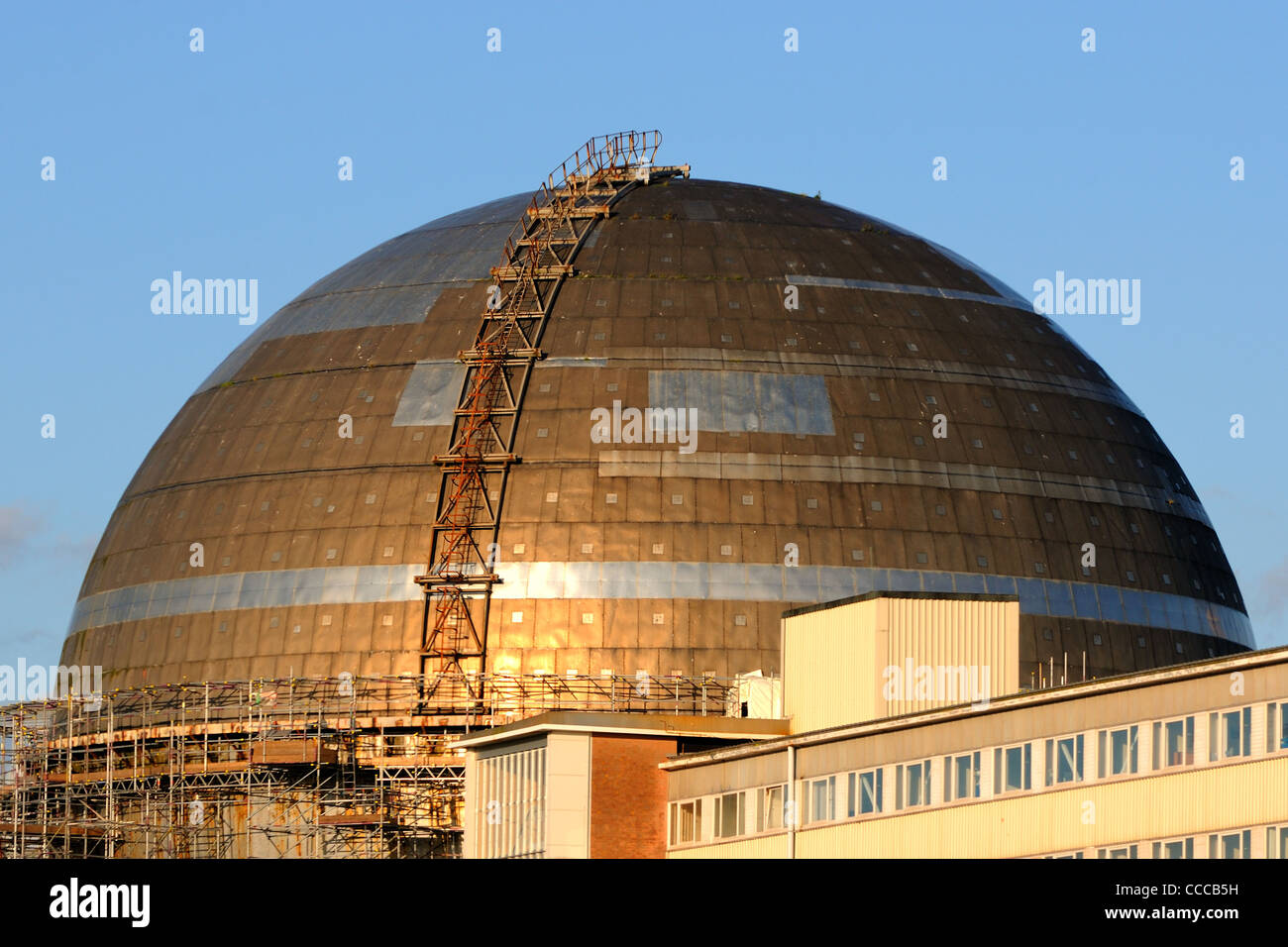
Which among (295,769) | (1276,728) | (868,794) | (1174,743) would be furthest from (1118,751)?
(295,769)

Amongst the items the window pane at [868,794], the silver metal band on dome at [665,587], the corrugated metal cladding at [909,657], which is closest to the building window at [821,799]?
the window pane at [868,794]

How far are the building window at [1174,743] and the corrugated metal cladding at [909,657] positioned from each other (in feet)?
39.8

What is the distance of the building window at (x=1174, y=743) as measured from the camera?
152 ft

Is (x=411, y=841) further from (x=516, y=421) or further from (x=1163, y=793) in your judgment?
(x=1163, y=793)

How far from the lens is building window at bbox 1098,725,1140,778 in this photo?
4766 centimetres

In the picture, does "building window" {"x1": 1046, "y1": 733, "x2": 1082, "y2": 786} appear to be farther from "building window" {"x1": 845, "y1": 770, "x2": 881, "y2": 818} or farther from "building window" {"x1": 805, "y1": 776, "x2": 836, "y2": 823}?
"building window" {"x1": 805, "y1": 776, "x2": 836, "y2": 823}

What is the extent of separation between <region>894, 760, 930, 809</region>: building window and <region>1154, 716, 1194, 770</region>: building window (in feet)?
21.6

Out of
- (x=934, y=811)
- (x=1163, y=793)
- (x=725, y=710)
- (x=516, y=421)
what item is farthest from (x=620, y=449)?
(x=1163, y=793)

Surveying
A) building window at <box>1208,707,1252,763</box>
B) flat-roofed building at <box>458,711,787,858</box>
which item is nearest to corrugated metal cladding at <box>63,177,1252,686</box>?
flat-roofed building at <box>458,711,787,858</box>

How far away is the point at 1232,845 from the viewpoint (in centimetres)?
4491

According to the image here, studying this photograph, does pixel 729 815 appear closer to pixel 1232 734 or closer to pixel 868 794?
pixel 868 794

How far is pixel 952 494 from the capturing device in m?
82.5
